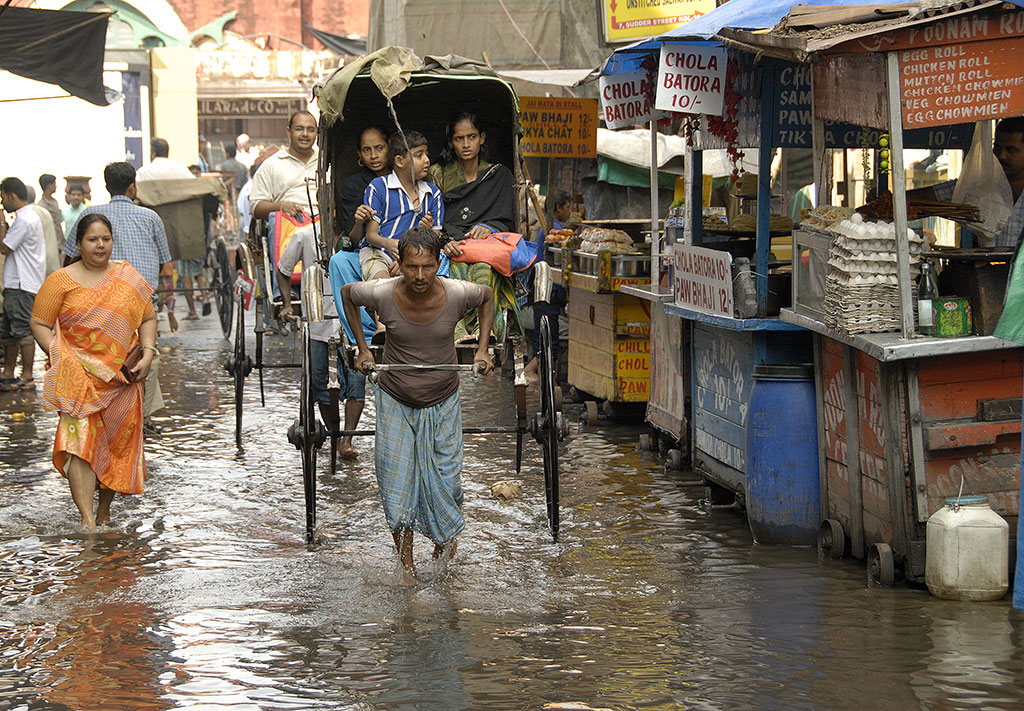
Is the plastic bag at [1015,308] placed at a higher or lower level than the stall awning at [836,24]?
lower

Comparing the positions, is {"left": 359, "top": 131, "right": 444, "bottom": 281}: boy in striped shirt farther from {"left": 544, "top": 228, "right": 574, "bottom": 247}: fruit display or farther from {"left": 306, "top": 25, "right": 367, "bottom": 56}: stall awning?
{"left": 306, "top": 25, "right": 367, "bottom": 56}: stall awning

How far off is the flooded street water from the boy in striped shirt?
1.58 metres

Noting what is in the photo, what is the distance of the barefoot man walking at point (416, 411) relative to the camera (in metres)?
6.78

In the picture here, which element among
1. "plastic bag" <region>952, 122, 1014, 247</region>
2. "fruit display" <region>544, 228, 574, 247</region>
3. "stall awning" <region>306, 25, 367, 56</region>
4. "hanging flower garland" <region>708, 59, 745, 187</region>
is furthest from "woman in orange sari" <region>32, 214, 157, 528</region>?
"stall awning" <region>306, 25, 367, 56</region>

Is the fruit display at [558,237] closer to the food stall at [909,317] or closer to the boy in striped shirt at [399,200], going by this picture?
the boy in striped shirt at [399,200]

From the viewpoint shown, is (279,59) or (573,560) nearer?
(573,560)

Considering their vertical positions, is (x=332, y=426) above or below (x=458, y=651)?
above

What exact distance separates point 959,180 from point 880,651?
12.0 feet

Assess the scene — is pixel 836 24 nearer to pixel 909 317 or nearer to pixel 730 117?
pixel 909 317

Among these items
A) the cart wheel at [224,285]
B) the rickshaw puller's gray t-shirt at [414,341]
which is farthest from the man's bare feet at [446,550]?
the cart wheel at [224,285]

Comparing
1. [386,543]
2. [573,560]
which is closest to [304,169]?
[386,543]

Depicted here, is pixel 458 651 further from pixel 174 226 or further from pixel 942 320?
pixel 174 226

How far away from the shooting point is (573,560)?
23.7 ft

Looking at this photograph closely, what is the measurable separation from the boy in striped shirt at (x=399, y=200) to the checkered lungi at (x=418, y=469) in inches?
51.4
